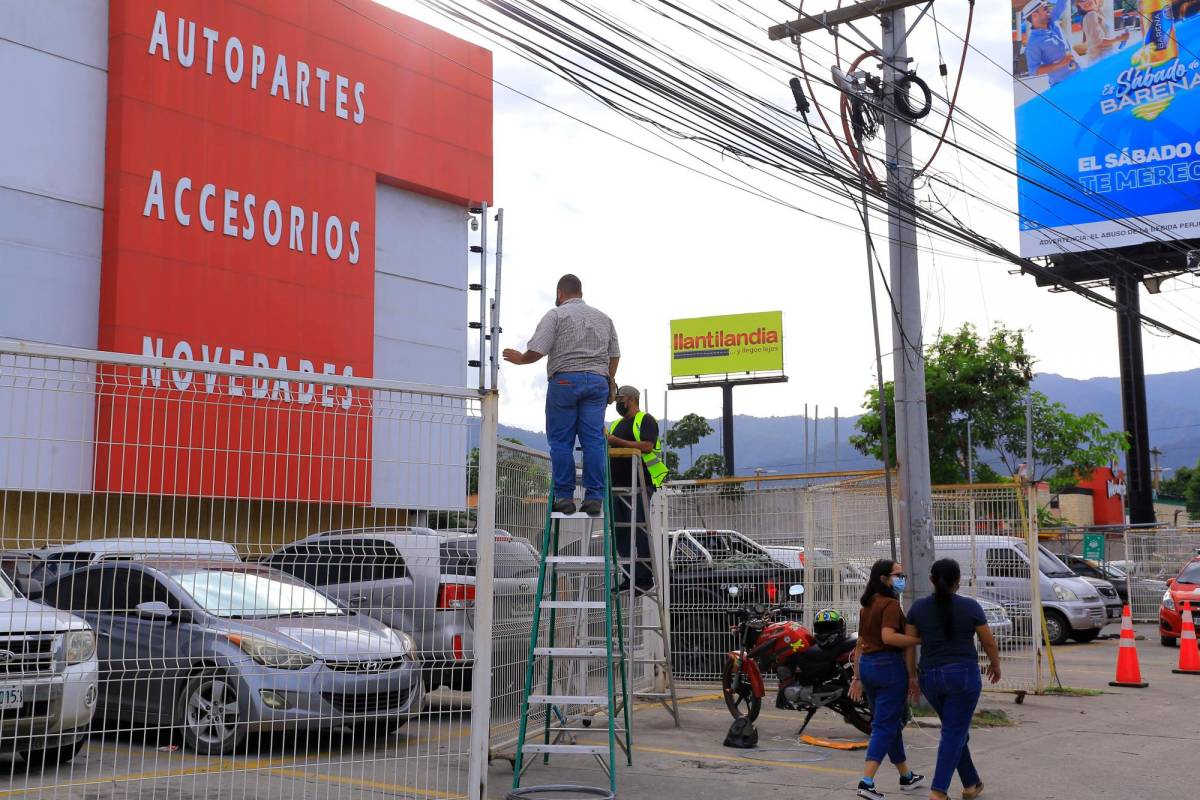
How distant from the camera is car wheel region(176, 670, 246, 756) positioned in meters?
5.89

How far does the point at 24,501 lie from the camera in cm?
552

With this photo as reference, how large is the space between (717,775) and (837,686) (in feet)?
5.94

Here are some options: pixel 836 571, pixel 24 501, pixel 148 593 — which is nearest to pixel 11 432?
pixel 24 501

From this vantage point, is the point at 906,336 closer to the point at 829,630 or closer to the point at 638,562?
the point at 829,630

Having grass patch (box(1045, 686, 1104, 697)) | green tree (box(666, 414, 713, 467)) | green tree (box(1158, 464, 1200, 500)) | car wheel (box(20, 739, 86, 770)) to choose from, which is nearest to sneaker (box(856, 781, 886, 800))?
car wheel (box(20, 739, 86, 770))

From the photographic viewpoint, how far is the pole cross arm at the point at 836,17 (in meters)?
13.0

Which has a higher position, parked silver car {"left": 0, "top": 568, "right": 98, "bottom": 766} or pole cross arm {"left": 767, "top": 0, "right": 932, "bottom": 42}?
pole cross arm {"left": 767, "top": 0, "right": 932, "bottom": 42}

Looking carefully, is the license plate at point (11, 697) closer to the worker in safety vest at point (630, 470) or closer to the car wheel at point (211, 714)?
the car wheel at point (211, 714)

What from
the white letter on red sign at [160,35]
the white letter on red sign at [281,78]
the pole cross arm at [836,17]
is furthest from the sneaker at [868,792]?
the white letter on red sign at [281,78]

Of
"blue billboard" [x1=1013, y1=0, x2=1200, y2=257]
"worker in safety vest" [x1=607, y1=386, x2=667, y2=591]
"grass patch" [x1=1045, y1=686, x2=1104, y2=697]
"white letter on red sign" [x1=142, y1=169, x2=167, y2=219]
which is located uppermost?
"blue billboard" [x1=1013, y1=0, x2=1200, y2=257]

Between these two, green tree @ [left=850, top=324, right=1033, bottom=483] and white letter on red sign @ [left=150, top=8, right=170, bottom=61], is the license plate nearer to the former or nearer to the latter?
white letter on red sign @ [left=150, top=8, right=170, bottom=61]

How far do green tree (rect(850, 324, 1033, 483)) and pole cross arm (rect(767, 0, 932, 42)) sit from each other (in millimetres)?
23569

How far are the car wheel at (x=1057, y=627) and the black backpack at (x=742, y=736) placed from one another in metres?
13.3

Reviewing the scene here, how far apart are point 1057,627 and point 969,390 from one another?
1585cm
